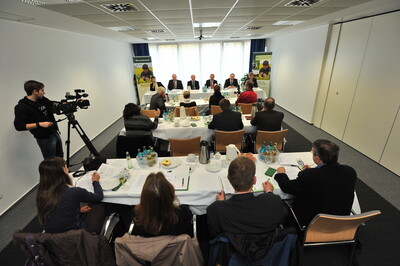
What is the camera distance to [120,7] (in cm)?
276

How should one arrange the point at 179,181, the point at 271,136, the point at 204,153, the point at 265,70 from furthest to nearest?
the point at 265,70
the point at 271,136
the point at 204,153
the point at 179,181

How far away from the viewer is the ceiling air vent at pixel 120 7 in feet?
8.68

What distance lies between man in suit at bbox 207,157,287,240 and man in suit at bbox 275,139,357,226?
1.38ft

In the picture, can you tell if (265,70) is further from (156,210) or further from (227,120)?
(156,210)

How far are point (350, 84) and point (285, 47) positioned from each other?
12.5 feet

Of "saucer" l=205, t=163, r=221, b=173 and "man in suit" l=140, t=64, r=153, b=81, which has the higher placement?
"man in suit" l=140, t=64, r=153, b=81

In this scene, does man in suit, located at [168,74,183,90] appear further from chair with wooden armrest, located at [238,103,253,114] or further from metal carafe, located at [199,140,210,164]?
metal carafe, located at [199,140,210,164]

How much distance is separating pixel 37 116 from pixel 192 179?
2.41 m

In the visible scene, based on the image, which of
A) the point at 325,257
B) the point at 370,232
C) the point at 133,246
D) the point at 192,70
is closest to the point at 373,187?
the point at 370,232

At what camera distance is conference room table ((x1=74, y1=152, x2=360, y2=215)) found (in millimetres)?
1793

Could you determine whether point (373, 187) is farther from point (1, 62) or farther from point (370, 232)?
point (1, 62)

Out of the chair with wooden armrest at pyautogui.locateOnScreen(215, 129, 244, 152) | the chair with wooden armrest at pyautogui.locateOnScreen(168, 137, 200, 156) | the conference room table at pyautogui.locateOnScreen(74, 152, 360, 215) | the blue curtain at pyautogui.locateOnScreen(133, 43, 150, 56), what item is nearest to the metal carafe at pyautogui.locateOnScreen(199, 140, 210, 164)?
the conference room table at pyautogui.locateOnScreen(74, 152, 360, 215)

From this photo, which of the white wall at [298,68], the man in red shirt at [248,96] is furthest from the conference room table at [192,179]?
the white wall at [298,68]

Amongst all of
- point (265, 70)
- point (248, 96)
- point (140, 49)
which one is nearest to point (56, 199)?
point (248, 96)
